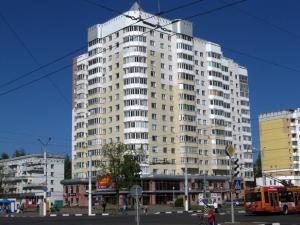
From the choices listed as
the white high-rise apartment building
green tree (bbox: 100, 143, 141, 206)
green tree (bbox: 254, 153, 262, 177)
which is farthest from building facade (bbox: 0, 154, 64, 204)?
green tree (bbox: 100, 143, 141, 206)

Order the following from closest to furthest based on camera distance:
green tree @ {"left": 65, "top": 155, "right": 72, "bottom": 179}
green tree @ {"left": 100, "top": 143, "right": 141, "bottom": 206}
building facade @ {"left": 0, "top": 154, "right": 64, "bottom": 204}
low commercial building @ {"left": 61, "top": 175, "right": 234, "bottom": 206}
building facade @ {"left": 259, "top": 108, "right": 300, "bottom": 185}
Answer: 1. green tree @ {"left": 100, "top": 143, "right": 141, "bottom": 206}
2. low commercial building @ {"left": 61, "top": 175, "right": 234, "bottom": 206}
3. building facade @ {"left": 0, "top": 154, "right": 64, "bottom": 204}
4. building facade @ {"left": 259, "top": 108, "right": 300, "bottom": 185}
5. green tree @ {"left": 65, "top": 155, "right": 72, "bottom": 179}

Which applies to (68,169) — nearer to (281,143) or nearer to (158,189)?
(158,189)

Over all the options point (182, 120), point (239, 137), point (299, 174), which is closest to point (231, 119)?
point (239, 137)

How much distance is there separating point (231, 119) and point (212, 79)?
12099mm

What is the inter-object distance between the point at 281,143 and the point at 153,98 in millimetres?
52759

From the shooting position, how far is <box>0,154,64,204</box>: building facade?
139000 mm

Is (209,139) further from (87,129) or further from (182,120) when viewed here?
(87,129)

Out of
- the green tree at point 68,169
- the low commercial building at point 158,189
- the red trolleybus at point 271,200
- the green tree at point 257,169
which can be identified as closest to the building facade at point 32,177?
the green tree at point 68,169

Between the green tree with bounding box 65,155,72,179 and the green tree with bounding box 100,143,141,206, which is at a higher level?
the green tree with bounding box 65,155,72,179

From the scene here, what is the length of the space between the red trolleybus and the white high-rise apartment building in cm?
5325

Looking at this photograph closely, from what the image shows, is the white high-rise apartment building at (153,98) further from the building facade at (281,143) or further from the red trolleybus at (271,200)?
the red trolleybus at (271,200)

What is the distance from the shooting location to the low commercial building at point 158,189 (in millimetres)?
103625

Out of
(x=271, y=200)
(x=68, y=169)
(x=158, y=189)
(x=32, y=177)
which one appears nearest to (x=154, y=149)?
(x=158, y=189)

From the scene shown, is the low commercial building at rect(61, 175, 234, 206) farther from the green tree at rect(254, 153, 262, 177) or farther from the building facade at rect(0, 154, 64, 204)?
the green tree at rect(254, 153, 262, 177)
